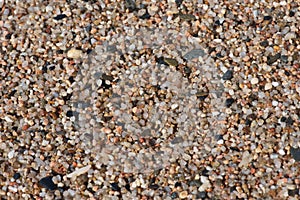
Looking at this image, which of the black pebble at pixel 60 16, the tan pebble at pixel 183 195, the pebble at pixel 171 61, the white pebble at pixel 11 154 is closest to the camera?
the tan pebble at pixel 183 195

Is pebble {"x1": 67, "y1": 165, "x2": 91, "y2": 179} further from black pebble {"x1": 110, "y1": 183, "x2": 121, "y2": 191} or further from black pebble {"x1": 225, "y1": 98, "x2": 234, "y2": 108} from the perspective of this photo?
black pebble {"x1": 225, "y1": 98, "x2": 234, "y2": 108}

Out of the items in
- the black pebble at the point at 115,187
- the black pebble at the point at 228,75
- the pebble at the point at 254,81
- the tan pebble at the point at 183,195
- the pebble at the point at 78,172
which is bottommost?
the tan pebble at the point at 183,195

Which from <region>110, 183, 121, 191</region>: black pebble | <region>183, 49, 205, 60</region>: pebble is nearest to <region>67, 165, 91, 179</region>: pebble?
<region>110, 183, 121, 191</region>: black pebble

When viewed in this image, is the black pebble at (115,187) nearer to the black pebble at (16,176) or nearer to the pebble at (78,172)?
the pebble at (78,172)

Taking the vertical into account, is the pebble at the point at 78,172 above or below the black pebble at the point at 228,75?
below

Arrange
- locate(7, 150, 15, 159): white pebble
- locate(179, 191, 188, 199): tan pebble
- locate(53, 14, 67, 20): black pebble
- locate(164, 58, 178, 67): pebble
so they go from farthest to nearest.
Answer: locate(53, 14, 67, 20): black pebble, locate(164, 58, 178, 67): pebble, locate(7, 150, 15, 159): white pebble, locate(179, 191, 188, 199): tan pebble

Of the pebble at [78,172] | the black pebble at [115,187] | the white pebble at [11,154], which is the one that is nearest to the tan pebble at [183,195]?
the black pebble at [115,187]

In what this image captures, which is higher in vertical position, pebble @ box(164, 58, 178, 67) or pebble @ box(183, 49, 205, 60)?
pebble @ box(183, 49, 205, 60)

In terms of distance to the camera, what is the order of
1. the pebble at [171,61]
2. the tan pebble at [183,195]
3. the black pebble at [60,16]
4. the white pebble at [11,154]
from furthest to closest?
1. the black pebble at [60,16]
2. the pebble at [171,61]
3. the white pebble at [11,154]
4. the tan pebble at [183,195]
